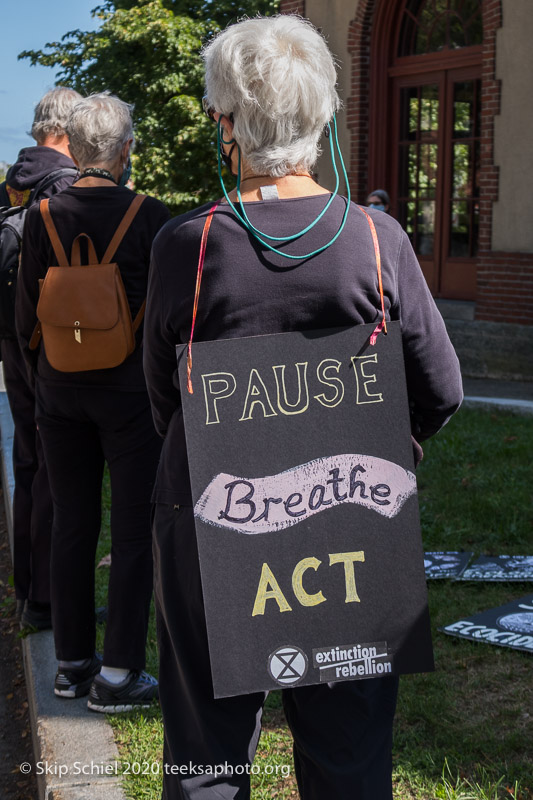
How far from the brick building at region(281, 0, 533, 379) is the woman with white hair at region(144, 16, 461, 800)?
322 inches

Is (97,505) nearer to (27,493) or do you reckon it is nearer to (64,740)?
(64,740)

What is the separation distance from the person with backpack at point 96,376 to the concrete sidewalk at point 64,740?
81mm

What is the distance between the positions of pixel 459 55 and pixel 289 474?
1045 centimetres

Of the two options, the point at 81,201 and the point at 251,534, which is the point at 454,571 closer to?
the point at 81,201

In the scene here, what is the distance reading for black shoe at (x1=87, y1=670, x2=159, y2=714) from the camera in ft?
10.9

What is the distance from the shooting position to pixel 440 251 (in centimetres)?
1177

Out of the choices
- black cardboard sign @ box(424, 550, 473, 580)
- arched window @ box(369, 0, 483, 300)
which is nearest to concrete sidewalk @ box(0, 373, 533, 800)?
black cardboard sign @ box(424, 550, 473, 580)

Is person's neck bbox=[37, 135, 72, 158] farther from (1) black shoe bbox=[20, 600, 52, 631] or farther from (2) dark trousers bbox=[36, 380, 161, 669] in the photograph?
(1) black shoe bbox=[20, 600, 52, 631]

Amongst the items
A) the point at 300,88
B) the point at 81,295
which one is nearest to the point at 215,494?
the point at 300,88

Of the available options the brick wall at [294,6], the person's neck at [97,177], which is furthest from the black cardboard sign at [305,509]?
the brick wall at [294,6]

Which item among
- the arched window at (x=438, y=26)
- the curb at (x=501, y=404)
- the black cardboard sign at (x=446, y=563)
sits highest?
the arched window at (x=438, y=26)

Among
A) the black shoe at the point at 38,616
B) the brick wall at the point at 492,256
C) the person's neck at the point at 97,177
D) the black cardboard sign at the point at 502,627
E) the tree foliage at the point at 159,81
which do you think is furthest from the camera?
the tree foliage at the point at 159,81

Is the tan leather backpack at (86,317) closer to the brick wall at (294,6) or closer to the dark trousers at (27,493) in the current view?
the dark trousers at (27,493)

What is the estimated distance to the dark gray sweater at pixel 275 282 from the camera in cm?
185
